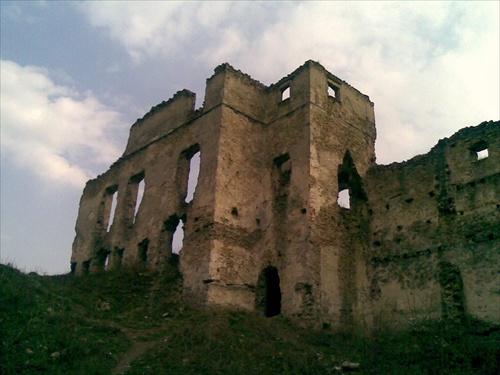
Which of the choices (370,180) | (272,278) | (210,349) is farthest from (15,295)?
(370,180)

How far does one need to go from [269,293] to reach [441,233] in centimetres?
448

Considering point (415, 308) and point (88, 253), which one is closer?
point (415, 308)

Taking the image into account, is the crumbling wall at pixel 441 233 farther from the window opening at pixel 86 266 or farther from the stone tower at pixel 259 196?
the window opening at pixel 86 266

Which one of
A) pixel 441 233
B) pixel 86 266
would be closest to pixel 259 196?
pixel 441 233

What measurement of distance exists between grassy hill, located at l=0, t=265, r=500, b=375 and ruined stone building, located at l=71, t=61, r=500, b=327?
0.91 meters

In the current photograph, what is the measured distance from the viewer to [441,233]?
36.9 ft

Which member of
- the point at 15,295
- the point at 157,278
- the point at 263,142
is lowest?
the point at 15,295

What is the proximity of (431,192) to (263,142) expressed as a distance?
15.8 feet

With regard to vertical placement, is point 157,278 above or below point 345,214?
below

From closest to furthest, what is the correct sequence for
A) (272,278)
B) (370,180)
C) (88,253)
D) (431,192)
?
1. (431,192)
2. (272,278)
3. (370,180)
4. (88,253)

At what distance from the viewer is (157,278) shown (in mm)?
12969

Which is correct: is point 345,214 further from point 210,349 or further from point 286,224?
point 210,349

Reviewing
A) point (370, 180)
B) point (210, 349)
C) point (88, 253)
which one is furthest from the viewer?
point (88, 253)

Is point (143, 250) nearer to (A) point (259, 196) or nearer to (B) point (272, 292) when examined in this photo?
(A) point (259, 196)
